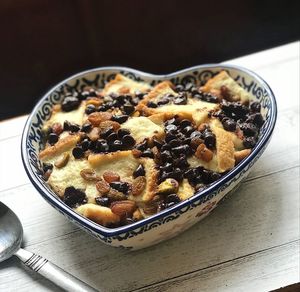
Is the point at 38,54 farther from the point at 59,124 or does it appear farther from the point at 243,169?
the point at 243,169

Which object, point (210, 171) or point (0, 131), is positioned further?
point (0, 131)

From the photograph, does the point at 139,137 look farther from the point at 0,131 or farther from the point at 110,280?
the point at 0,131

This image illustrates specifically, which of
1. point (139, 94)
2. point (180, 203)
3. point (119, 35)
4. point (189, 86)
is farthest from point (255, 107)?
point (119, 35)

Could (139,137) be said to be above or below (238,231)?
above

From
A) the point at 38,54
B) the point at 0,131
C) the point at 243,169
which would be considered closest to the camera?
the point at 243,169

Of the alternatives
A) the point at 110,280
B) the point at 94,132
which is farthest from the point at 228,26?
the point at 110,280

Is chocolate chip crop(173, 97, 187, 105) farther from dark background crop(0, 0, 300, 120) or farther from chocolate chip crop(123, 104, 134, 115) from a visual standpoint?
dark background crop(0, 0, 300, 120)

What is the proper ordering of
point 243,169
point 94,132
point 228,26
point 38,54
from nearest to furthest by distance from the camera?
1. point 243,169
2. point 94,132
3. point 38,54
4. point 228,26
